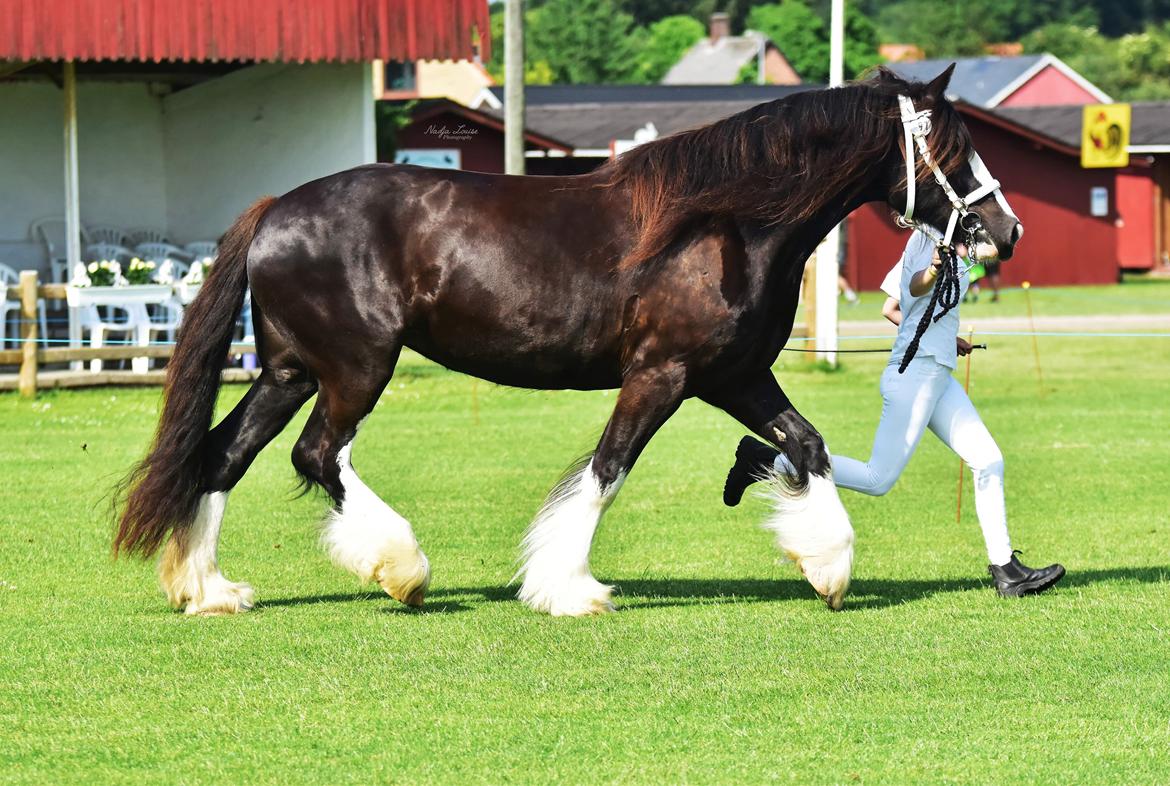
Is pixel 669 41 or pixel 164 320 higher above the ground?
pixel 669 41

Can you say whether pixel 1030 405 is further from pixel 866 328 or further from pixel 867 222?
pixel 867 222

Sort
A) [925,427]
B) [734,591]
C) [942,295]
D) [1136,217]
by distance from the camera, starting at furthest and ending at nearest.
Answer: [1136,217], [734,591], [925,427], [942,295]

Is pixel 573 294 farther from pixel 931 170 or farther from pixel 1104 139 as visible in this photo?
pixel 1104 139

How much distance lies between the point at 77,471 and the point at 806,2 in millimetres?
96315

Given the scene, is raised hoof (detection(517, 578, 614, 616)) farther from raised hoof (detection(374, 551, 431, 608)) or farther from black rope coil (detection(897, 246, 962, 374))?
black rope coil (detection(897, 246, 962, 374))

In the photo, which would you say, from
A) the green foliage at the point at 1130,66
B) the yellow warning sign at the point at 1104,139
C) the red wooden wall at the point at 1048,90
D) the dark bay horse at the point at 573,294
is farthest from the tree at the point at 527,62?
the dark bay horse at the point at 573,294

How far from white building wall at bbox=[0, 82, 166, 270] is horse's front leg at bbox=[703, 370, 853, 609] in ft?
52.7

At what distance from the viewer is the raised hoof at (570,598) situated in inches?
289

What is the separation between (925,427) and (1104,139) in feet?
110

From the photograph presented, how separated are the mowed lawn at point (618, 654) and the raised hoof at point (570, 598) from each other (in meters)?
0.08

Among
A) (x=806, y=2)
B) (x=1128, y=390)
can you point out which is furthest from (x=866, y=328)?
(x=806, y=2)

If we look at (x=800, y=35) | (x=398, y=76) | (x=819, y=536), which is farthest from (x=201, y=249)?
(x=800, y=35)

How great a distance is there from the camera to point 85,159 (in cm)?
2209

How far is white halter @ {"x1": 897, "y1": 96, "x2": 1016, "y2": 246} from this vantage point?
7.39 meters
